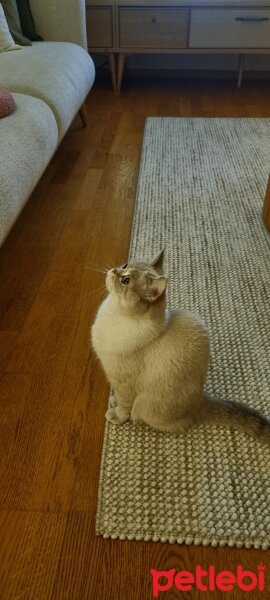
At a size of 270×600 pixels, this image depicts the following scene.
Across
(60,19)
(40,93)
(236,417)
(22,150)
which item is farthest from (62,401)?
(60,19)

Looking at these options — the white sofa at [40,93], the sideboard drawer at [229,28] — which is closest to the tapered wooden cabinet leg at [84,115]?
the white sofa at [40,93]

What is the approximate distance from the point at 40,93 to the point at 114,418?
1278mm

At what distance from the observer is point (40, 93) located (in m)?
1.60

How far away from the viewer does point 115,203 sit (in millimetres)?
1782

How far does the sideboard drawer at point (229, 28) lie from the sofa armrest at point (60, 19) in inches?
35.8

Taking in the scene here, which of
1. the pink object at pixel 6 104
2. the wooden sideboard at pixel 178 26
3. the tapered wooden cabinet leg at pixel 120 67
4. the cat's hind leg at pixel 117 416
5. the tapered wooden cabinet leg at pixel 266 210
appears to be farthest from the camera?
the tapered wooden cabinet leg at pixel 120 67

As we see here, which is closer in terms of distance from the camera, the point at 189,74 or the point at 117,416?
the point at 117,416

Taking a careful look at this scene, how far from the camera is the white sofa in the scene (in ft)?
3.96

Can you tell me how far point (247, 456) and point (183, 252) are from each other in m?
0.77

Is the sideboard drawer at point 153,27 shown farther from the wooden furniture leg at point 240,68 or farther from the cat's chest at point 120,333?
the cat's chest at point 120,333

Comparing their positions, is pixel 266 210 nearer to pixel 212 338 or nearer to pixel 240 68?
pixel 212 338

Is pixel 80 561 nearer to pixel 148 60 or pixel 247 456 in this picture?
pixel 247 456

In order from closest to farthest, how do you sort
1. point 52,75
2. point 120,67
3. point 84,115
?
point 52,75 → point 84,115 → point 120,67

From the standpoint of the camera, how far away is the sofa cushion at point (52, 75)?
162 cm
